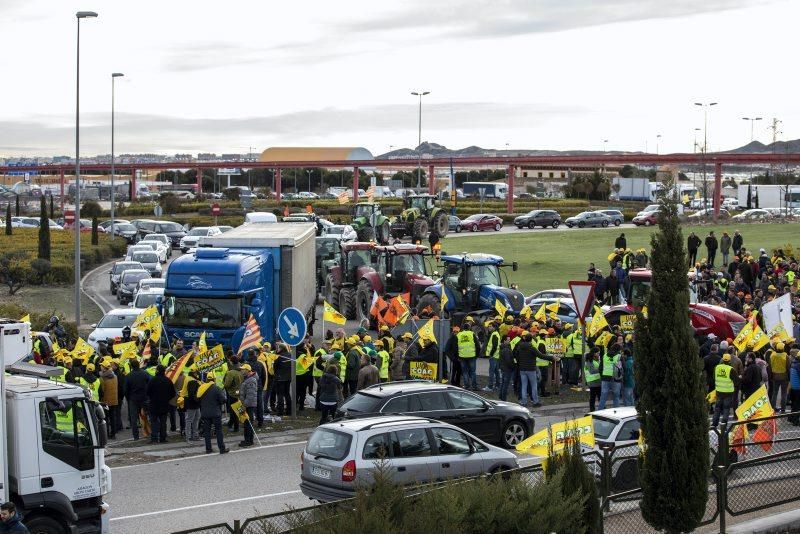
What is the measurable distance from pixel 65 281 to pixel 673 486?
126 feet

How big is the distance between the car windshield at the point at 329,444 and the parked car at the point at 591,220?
6271 cm

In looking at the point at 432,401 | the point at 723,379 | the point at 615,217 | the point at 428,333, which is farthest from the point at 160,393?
the point at 615,217

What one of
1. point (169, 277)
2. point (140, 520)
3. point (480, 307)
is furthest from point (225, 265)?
point (140, 520)

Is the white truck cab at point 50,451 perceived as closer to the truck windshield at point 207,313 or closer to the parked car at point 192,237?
the truck windshield at point 207,313

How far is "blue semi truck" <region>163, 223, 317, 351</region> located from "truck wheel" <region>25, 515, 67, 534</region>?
37.3 ft

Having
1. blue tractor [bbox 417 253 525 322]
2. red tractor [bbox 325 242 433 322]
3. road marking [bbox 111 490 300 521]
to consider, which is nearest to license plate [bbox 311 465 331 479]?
road marking [bbox 111 490 300 521]

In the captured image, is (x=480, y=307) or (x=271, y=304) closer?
(x=271, y=304)

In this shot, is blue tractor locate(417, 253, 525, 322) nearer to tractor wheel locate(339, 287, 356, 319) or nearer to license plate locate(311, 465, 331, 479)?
tractor wheel locate(339, 287, 356, 319)

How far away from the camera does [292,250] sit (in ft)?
88.7

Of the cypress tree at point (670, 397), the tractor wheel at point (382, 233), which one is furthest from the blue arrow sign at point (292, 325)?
the tractor wheel at point (382, 233)

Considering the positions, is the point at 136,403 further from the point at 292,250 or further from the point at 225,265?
the point at 292,250

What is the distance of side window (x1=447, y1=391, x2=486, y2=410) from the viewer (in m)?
17.5

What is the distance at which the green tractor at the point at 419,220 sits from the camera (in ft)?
184

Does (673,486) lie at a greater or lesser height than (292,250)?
lesser
